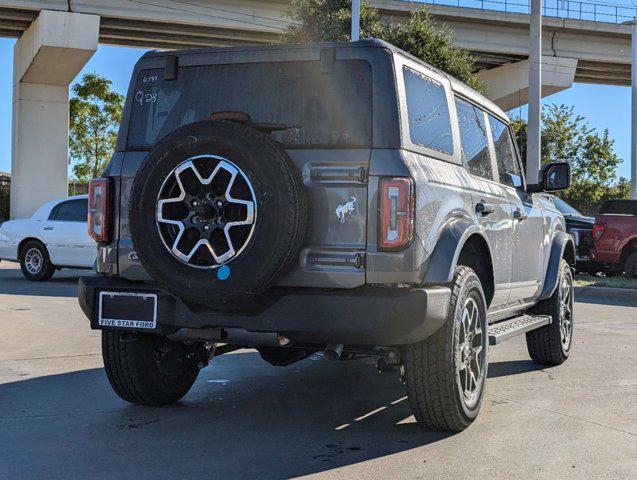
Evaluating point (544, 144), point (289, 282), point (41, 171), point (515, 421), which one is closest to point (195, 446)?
point (289, 282)

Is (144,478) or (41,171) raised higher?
(41,171)

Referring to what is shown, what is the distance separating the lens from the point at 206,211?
13.9ft

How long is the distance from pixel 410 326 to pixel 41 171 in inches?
1473

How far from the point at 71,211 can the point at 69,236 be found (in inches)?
20.8

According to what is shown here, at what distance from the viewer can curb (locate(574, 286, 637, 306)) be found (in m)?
13.3

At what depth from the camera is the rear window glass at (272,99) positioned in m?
4.46

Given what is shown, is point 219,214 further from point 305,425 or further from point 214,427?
point 305,425

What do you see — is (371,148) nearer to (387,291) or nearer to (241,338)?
(387,291)

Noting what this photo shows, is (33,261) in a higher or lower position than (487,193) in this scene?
lower

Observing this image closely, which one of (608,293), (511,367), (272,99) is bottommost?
(511,367)

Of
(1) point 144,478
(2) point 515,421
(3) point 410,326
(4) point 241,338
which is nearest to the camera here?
(1) point 144,478

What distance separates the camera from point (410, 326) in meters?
4.09

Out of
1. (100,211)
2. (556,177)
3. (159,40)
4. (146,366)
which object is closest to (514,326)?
(556,177)

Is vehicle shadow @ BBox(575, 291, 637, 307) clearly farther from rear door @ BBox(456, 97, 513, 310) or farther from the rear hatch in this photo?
the rear hatch
